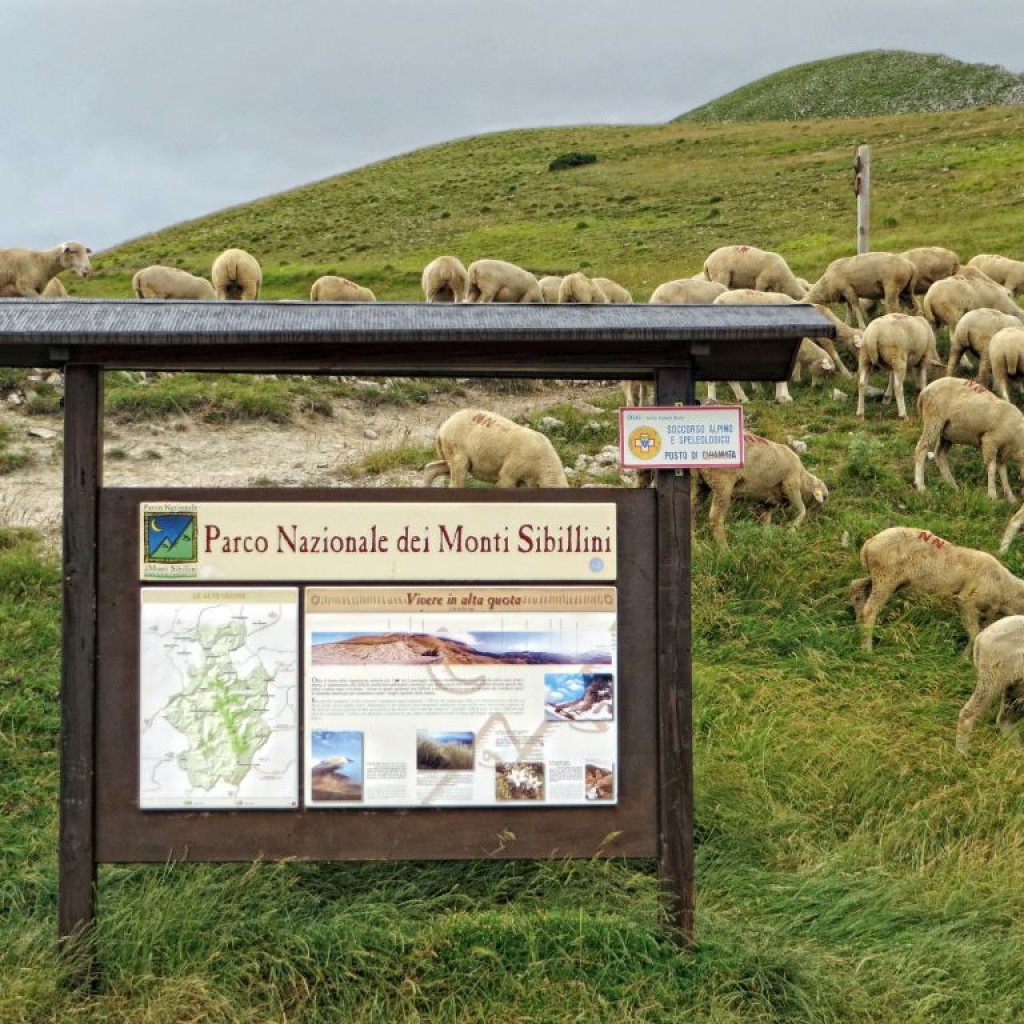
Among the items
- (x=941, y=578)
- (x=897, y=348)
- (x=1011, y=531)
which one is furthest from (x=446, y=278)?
(x=941, y=578)

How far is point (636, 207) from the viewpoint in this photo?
4244 cm

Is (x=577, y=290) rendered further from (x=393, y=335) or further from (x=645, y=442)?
(x=393, y=335)

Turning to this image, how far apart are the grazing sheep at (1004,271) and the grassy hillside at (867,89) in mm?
73956

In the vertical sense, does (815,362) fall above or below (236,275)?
below

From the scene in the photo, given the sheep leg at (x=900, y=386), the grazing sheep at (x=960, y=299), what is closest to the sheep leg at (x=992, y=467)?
the sheep leg at (x=900, y=386)

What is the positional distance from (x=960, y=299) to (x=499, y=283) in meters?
7.27

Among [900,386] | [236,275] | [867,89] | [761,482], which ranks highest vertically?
[867,89]

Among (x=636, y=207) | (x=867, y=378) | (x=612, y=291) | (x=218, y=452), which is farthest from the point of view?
(x=636, y=207)

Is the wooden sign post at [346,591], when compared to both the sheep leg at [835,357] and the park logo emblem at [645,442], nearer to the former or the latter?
the park logo emblem at [645,442]

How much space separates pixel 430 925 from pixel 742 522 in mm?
7743

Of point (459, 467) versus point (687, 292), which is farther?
point (687, 292)

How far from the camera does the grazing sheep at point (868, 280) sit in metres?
20.1

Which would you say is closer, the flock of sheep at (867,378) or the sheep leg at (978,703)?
the sheep leg at (978,703)

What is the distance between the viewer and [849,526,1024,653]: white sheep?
10.7 m
